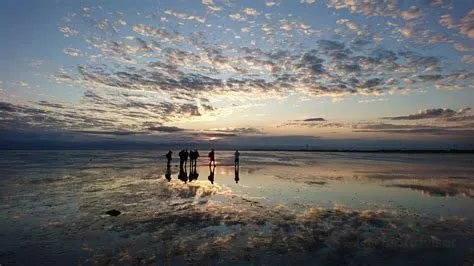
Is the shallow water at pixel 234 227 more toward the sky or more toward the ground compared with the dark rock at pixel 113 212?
more toward the ground

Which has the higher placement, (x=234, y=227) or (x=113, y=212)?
(x=113, y=212)

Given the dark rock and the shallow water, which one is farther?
the dark rock

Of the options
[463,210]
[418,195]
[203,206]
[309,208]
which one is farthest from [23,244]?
[418,195]

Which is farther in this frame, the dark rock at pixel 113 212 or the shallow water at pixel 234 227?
the dark rock at pixel 113 212

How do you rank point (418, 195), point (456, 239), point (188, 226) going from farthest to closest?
point (418, 195) → point (188, 226) → point (456, 239)

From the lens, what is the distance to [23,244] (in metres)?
11.0

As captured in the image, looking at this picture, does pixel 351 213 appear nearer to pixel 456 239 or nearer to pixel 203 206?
pixel 456 239

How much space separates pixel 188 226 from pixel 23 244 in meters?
5.38

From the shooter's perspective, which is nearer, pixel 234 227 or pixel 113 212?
pixel 234 227

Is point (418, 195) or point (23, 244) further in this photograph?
point (418, 195)

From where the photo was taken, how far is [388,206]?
60.5 feet

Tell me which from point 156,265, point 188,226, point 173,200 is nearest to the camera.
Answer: point 156,265

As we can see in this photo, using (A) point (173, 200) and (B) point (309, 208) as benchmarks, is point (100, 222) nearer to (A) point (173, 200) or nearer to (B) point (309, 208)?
(A) point (173, 200)

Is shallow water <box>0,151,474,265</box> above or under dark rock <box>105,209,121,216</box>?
under
